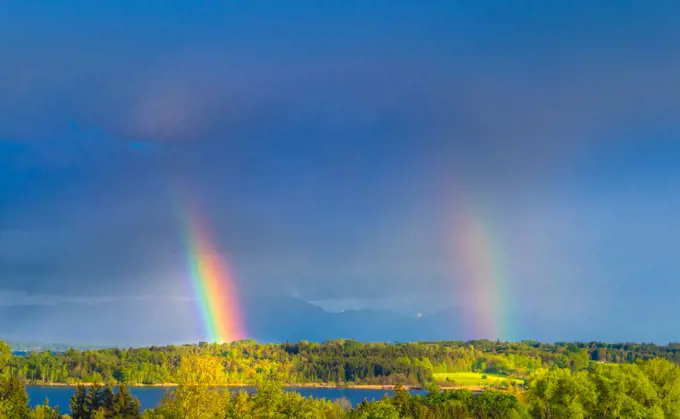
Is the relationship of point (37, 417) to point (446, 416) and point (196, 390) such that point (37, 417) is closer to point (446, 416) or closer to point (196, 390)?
point (196, 390)

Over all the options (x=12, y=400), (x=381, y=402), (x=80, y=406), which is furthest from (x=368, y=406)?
(x=12, y=400)

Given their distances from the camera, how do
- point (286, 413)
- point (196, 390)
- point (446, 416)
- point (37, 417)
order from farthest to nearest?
1. point (446, 416)
2. point (37, 417)
3. point (286, 413)
4. point (196, 390)

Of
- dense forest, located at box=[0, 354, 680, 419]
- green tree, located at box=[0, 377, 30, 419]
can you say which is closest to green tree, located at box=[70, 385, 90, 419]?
dense forest, located at box=[0, 354, 680, 419]

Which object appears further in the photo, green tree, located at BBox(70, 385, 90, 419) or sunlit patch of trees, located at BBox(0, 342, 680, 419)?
green tree, located at BBox(70, 385, 90, 419)

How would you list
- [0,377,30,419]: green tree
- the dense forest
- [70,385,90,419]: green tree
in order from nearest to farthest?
the dense forest < [0,377,30,419]: green tree < [70,385,90,419]: green tree

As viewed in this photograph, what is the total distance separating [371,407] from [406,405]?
10.8 meters

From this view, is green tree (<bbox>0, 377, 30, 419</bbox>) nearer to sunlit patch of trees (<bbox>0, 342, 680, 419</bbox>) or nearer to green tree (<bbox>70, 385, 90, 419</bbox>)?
sunlit patch of trees (<bbox>0, 342, 680, 419</bbox>)

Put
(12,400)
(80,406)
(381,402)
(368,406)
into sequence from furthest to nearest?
(80,406), (368,406), (381,402), (12,400)

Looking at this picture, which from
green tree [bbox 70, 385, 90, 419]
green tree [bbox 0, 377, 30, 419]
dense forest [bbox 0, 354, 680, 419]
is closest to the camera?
dense forest [bbox 0, 354, 680, 419]

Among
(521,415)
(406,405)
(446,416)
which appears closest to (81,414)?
(406,405)

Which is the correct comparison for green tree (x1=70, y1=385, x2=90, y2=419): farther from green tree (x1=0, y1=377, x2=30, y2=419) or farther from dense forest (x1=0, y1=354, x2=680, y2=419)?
green tree (x1=0, y1=377, x2=30, y2=419)

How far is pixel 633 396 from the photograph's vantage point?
63.1 metres

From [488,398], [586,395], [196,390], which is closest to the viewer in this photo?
[196,390]

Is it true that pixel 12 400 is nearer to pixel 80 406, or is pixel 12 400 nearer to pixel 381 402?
pixel 80 406
